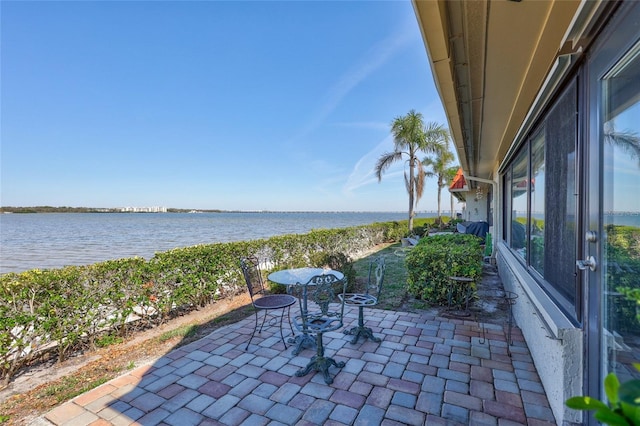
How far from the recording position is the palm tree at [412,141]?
1432cm

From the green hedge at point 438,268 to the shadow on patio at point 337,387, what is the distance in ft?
3.21

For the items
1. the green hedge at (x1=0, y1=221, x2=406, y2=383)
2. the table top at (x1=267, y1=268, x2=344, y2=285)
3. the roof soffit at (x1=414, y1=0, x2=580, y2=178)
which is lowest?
the green hedge at (x1=0, y1=221, x2=406, y2=383)

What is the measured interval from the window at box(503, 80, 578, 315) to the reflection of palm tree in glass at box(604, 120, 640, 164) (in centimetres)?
47

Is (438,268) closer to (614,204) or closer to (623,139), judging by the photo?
(614,204)

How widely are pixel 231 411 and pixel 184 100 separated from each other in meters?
13.6

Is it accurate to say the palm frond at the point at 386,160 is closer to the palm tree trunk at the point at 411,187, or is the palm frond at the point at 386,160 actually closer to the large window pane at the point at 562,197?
the palm tree trunk at the point at 411,187

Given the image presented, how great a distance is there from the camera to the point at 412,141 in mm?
14492

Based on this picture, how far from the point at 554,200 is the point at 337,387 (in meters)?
2.43

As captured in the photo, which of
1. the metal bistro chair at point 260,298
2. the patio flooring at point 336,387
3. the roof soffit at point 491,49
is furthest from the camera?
the metal bistro chair at point 260,298

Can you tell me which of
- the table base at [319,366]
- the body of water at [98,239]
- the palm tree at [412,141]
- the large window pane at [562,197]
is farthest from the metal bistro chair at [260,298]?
the palm tree at [412,141]

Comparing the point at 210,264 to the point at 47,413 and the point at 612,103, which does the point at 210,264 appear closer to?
the point at 47,413

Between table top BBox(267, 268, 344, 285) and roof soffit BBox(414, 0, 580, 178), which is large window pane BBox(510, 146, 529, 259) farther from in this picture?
table top BBox(267, 268, 344, 285)

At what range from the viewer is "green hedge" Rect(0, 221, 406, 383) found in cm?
279

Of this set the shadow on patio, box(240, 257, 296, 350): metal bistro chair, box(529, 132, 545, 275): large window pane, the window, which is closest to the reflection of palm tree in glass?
the window
